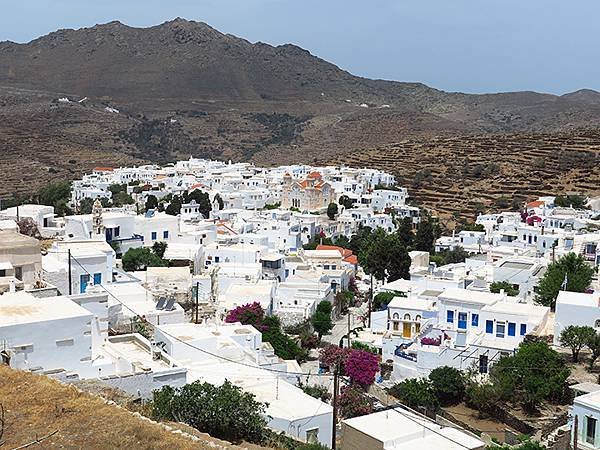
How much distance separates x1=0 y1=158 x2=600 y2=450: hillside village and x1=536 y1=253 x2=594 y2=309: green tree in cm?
6

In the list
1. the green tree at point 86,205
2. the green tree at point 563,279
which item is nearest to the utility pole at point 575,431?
the green tree at point 563,279

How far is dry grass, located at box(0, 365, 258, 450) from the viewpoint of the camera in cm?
831

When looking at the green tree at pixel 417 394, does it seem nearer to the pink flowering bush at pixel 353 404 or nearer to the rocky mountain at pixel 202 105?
the pink flowering bush at pixel 353 404

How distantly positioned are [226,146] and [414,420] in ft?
322

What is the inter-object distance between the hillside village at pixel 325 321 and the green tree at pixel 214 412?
12 centimetres

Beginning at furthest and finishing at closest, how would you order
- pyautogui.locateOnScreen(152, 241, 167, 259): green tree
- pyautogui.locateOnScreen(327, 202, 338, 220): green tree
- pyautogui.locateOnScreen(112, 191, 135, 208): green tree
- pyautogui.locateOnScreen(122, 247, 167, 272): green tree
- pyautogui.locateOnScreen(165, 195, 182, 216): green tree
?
pyautogui.locateOnScreen(112, 191, 135, 208): green tree → pyautogui.locateOnScreen(327, 202, 338, 220): green tree → pyautogui.locateOnScreen(165, 195, 182, 216): green tree → pyautogui.locateOnScreen(152, 241, 167, 259): green tree → pyautogui.locateOnScreen(122, 247, 167, 272): green tree

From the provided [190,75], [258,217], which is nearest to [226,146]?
[190,75]

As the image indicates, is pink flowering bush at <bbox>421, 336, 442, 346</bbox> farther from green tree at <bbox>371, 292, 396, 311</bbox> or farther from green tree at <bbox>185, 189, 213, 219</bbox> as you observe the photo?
green tree at <bbox>185, 189, 213, 219</bbox>

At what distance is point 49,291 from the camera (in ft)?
56.2

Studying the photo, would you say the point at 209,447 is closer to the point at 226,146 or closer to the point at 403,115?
the point at 226,146

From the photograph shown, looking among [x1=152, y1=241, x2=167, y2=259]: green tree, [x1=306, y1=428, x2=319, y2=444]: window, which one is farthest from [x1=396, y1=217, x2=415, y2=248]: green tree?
[x1=306, y1=428, x2=319, y2=444]: window

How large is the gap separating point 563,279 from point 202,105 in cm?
11402

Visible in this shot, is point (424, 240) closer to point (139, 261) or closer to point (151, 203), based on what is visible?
point (139, 261)

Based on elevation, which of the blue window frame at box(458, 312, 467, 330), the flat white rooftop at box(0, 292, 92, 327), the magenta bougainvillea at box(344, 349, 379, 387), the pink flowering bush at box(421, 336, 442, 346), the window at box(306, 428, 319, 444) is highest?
the flat white rooftop at box(0, 292, 92, 327)
